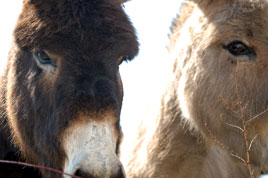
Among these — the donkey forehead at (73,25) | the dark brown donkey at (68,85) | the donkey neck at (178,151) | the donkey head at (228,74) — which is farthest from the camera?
the donkey neck at (178,151)

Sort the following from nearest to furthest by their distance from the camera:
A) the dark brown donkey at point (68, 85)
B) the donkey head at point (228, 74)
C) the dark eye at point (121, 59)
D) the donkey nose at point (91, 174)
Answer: the donkey nose at point (91, 174)
the dark brown donkey at point (68, 85)
the dark eye at point (121, 59)
the donkey head at point (228, 74)

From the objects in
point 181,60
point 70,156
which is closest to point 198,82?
point 181,60

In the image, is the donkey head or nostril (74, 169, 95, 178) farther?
the donkey head

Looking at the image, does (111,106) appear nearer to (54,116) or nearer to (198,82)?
(54,116)

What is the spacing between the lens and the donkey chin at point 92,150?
295cm

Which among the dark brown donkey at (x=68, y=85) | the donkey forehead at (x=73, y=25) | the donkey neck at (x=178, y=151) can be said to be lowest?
the donkey neck at (x=178, y=151)

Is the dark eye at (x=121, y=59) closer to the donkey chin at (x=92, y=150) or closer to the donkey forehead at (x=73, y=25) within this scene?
the donkey forehead at (x=73, y=25)

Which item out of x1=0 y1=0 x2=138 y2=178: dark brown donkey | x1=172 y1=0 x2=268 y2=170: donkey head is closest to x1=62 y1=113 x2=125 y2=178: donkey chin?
x1=0 y1=0 x2=138 y2=178: dark brown donkey

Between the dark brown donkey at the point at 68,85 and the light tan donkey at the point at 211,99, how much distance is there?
1.04 m

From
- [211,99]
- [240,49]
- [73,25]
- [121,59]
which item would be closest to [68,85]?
[73,25]

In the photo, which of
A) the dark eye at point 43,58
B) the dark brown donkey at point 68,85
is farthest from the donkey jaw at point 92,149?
the dark eye at point 43,58

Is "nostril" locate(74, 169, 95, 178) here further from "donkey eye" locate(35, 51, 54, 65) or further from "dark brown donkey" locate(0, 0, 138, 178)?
"donkey eye" locate(35, 51, 54, 65)

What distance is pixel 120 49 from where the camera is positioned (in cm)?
369

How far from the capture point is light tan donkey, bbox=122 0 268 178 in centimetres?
429
